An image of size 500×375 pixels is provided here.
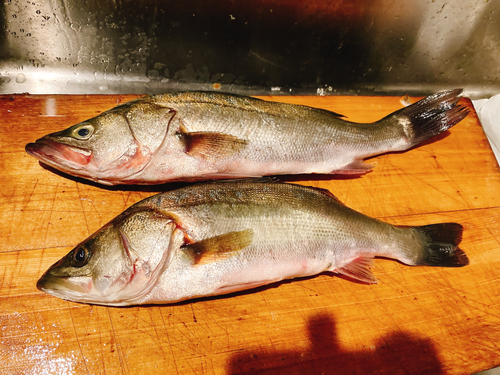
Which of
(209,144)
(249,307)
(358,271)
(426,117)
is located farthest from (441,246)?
(209,144)

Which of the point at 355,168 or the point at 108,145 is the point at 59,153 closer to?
the point at 108,145

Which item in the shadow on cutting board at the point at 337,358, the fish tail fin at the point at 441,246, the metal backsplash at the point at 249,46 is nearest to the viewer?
the shadow on cutting board at the point at 337,358

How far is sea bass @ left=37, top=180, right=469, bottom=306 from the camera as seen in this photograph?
5.73ft

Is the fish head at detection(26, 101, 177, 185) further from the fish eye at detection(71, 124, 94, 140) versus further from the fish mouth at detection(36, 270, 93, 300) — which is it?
the fish mouth at detection(36, 270, 93, 300)

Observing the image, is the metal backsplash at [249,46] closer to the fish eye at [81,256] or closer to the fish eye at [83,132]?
the fish eye at [83,132]

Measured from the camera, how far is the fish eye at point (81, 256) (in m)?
1.76

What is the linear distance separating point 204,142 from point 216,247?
2.42 feet

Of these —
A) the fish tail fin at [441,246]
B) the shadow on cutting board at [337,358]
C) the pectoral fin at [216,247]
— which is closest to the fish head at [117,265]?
the pectoral fin at [216,247]

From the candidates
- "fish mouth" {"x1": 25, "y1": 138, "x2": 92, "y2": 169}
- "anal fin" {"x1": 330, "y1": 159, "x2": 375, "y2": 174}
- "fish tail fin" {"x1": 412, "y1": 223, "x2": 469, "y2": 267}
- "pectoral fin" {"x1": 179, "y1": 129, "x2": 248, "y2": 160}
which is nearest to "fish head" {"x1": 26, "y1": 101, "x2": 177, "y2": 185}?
"fish mouth" {"x1": 25, "y1": 138, "x2": 92, "y2": 169}

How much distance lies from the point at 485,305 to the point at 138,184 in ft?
9.19

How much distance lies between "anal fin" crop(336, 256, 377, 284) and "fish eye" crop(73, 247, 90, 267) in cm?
162

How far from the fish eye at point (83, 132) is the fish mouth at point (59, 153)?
0.09 meters

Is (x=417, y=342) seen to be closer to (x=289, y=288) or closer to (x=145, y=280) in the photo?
(x=289, y=288)

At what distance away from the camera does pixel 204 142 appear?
6.98ft
